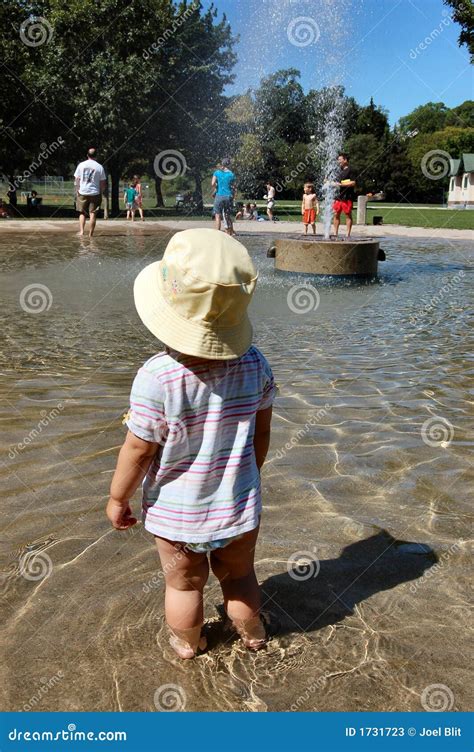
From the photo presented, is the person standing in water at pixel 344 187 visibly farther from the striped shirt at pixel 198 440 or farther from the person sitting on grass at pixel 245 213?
the person sitting on grass at pixel 245 213

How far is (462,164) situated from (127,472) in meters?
80.2

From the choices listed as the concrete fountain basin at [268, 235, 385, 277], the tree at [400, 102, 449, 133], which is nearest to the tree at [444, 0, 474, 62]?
the concrete fountain basin at [268, 235, 385, 277]

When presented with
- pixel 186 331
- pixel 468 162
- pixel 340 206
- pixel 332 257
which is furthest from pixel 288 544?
pixel 468 162

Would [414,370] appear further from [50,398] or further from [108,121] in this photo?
[108,121]

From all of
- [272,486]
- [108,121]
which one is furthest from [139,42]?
[272,486]

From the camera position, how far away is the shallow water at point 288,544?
245 centimetres

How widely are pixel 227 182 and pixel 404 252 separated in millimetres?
4642

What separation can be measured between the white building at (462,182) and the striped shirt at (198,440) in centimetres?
7422

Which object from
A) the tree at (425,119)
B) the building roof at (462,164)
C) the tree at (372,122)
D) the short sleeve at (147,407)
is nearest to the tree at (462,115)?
the tree at (425,119)

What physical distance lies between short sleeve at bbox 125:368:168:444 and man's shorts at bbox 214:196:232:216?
15.6 m

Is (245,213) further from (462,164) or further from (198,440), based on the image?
(462,164)

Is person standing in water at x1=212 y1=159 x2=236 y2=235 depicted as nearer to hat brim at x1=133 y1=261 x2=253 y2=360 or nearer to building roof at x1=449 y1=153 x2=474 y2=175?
hat brim at x1=133 y1=261 x2=253 y2=360

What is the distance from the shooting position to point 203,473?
239 cm

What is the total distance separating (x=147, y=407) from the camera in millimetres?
2283
